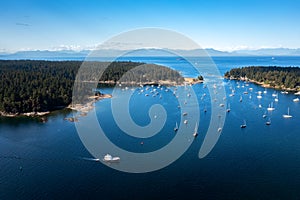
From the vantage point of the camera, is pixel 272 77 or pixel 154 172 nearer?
pixel 154 172

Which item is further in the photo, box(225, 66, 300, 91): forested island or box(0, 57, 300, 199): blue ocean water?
box(225, 66, 300, 91): forested island

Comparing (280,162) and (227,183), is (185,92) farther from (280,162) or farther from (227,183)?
(227,183)

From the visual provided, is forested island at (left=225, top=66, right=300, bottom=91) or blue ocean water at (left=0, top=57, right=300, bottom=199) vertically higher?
forested island at (left=225, top=66, right=300, bottom=91)

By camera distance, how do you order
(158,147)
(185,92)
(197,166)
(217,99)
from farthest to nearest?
(185,92)
(217,99)
(158,147)
(197,166)

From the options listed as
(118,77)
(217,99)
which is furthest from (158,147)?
(118,77)

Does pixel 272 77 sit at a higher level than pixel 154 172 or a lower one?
higher
